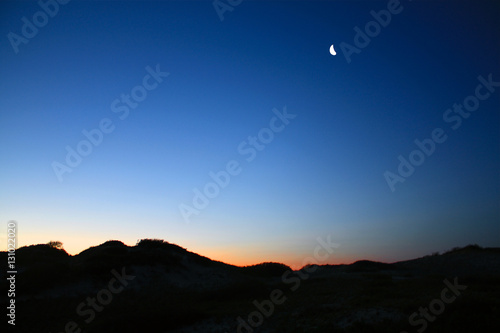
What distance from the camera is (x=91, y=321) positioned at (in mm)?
16016

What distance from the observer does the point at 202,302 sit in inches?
873

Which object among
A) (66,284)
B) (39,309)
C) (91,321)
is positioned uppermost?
(66,284)

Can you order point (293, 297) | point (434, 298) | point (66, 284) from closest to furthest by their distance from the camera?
1. point (434, 298)
2. point (293, 297)
3. point (66, 284)

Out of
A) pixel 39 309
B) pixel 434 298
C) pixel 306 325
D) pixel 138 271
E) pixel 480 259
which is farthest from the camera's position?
pixel 480 259

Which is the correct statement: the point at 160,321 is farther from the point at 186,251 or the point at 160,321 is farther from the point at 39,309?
the point at 186,251

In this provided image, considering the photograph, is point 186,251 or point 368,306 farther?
point 186,251

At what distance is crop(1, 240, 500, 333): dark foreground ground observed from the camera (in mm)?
13156

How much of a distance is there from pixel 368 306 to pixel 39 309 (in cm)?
1889

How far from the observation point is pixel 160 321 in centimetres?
1536

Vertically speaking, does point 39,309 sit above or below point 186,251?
below

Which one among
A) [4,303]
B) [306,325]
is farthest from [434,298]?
[4,303]

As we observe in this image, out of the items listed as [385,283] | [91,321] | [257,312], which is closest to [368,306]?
[257,312]

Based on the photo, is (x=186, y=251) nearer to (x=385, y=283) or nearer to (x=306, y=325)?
(x=385, y=283)

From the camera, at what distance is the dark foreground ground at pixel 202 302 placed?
43.2 ft
